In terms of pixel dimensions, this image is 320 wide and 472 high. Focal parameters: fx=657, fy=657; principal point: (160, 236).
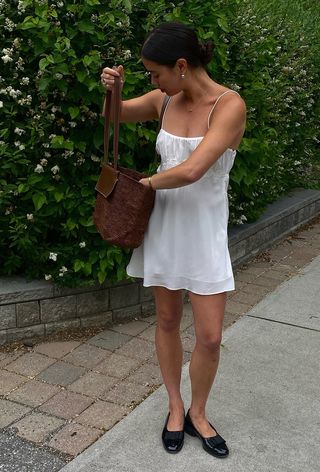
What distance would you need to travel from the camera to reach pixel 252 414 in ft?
10.4

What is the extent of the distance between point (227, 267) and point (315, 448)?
944mm

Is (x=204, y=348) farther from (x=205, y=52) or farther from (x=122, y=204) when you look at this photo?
(x=205, y=52)

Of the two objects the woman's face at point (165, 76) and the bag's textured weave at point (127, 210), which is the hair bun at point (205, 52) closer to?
the woman's face at point (165, 76)

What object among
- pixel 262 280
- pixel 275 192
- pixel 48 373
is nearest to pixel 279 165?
pixel 275 192

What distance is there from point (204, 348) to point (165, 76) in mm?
1105

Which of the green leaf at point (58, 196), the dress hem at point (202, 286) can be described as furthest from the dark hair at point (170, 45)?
the green leaf at point (58, 196)

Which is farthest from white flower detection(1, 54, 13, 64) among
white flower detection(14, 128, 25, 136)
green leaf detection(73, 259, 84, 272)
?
green leaf detection(73, 259, 84, 272)

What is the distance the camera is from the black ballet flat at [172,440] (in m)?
2.85

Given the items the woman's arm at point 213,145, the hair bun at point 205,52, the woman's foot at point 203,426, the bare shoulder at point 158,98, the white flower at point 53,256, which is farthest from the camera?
the white flower at point 53,256

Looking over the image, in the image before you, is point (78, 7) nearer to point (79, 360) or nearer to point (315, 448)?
point (79, 360)

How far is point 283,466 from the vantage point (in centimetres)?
278

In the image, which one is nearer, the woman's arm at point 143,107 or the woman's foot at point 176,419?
the woman's arm at point 143,107

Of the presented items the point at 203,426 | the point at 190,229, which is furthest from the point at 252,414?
the point at 190,229

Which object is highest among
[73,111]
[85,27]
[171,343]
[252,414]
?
[85,27]
